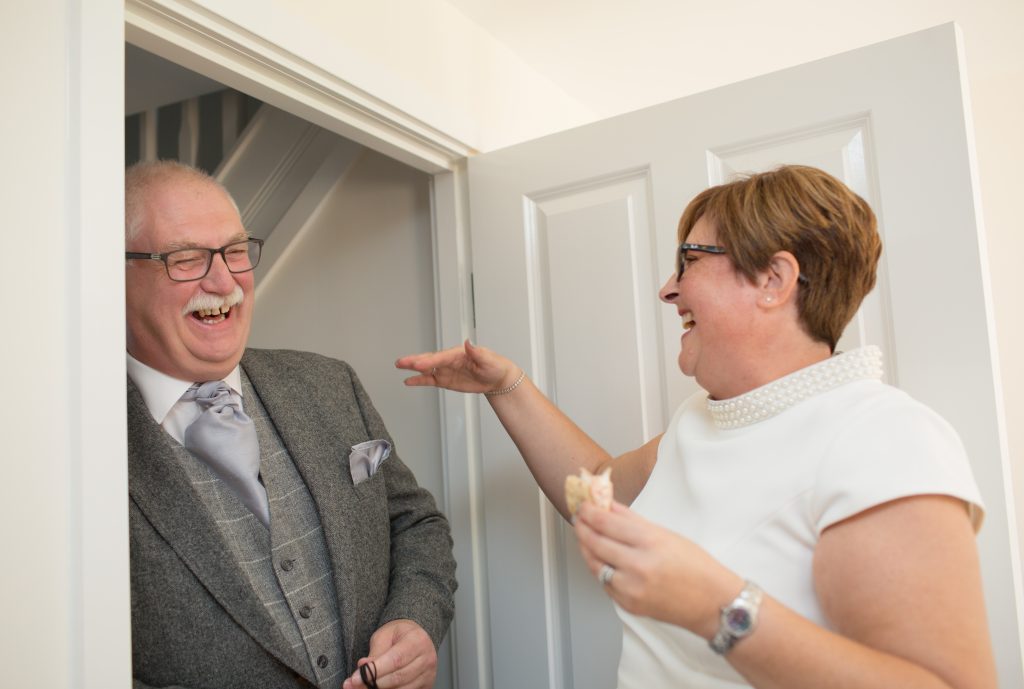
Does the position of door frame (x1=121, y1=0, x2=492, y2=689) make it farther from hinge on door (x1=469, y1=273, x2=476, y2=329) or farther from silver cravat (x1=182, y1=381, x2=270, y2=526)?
silver cravat (x1=182, y1=381, x2=270, y2=526)

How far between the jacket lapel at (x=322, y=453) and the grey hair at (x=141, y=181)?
0.35m

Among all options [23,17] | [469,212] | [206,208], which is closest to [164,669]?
[206,208]

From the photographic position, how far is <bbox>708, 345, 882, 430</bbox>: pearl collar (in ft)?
3.47

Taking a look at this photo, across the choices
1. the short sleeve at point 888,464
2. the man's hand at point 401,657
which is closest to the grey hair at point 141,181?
the man's hand at point 401,657

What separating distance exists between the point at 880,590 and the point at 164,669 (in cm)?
105

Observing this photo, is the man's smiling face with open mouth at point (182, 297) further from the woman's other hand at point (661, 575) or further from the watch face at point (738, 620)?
the watch face at point (738, 620)

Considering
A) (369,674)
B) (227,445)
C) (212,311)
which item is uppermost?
(212,311)

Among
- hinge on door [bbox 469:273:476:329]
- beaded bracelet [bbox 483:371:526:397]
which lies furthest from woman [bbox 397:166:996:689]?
hinge on door [bbox 469:273:476:329]

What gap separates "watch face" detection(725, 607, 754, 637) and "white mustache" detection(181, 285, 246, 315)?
106 centimetres

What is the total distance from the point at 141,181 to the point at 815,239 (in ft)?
3.91

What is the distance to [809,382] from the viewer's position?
3.50ft

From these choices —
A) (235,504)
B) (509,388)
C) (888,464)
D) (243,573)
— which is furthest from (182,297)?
(888,464)

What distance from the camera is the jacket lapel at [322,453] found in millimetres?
1396

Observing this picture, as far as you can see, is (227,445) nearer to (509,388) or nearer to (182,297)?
(182,297)
